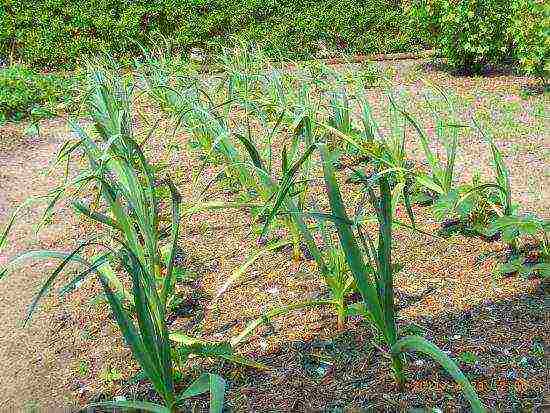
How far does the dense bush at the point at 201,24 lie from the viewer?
1046cm

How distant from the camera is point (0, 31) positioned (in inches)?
415

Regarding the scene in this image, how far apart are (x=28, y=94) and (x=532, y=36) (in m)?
4.92

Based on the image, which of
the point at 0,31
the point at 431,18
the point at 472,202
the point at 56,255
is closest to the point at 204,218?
the point at 472,202

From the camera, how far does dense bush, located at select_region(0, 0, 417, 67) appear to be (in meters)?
10.5

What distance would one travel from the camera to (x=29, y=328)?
3199mm

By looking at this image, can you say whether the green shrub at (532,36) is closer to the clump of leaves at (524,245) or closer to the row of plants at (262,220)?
the row of plants at (262,220)

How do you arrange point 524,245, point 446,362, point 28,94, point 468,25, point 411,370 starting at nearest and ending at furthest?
1. point 446,362
2. point 411,370
3. point 524,245
4. point 468,25
5. point 28,94

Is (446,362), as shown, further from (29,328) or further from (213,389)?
(29,328)

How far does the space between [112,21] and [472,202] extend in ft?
27.2

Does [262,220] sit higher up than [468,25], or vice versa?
[468,25]

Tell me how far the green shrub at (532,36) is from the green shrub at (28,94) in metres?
4.25

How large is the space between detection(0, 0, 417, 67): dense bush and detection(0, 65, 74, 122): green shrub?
215 cm

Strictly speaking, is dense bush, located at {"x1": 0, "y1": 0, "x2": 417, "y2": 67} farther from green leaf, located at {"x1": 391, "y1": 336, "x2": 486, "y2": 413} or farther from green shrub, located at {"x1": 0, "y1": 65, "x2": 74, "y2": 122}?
green leaf, located at {"x1": 391, "y1": 336, "x2": 486, "y2": 413}

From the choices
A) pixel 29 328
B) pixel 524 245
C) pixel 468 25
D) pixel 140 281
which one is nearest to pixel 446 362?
pixel 140 281
